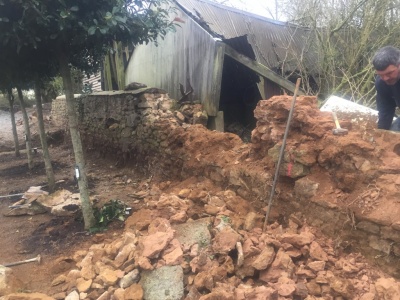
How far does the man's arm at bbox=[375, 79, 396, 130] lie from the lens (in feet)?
12.5

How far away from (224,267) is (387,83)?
2662 mm

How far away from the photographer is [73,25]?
13.1 feet

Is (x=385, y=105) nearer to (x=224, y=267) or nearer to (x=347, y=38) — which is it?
(x=224, y=267)

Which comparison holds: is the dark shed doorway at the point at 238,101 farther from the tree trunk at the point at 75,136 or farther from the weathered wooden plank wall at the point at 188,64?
the tree trunk at the point at 75,136

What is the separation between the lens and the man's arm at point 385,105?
12.5ft

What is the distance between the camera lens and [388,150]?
3.26 m

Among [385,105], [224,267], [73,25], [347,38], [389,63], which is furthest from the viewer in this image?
[347,38]

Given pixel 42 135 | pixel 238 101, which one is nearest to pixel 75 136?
pixel 42 135

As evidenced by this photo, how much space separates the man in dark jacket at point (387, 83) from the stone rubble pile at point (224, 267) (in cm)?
167

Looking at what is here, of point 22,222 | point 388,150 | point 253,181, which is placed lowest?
point 22,222

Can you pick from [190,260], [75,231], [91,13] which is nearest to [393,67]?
[190,260]

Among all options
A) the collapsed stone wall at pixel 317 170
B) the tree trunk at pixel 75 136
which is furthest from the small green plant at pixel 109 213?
the collapsed stone wall at pixel 317 170

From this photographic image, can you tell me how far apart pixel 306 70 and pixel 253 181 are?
599 cm

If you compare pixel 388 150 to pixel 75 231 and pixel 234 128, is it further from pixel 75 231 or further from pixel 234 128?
pixel 234 128
